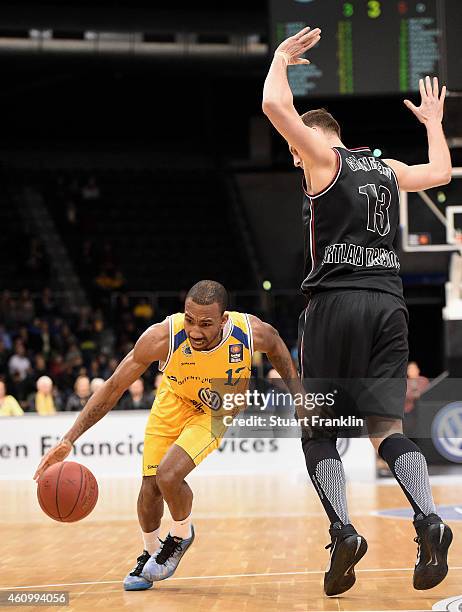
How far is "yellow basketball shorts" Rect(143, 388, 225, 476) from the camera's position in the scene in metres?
5.87

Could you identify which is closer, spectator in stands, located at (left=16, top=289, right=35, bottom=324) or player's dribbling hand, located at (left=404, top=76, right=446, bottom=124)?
player's dribbling hand, located at (left=404, top=76, right=446, bottom=124)

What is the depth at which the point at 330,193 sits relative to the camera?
4.57 meters

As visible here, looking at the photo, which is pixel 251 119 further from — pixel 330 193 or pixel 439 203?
pixel 330 193

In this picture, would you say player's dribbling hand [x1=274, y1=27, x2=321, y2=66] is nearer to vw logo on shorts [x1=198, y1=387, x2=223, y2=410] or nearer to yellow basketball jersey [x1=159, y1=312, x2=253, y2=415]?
yellow basketball jersey [x1=159, y1=312, x2=253, y2=415]

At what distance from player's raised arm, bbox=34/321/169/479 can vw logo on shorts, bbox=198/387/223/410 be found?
36 cm

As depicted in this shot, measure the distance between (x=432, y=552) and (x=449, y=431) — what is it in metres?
10.0

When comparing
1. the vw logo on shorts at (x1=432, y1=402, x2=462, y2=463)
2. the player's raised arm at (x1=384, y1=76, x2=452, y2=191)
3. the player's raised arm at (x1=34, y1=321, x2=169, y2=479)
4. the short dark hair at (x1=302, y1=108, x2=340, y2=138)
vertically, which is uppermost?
the short dark hair at (x1=302, y1=108, x2=340, y2=138)

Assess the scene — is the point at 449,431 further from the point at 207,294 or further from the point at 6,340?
the point at 207,294

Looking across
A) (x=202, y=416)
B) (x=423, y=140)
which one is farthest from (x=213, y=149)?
(x=202, y=416)

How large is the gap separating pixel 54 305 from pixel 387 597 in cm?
1601

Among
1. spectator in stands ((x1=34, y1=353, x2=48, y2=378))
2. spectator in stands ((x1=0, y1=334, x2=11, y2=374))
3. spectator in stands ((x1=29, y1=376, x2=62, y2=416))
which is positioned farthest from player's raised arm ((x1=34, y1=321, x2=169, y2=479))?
spectator in stands ((x1=0, y1=334, x2=11, y2=374))

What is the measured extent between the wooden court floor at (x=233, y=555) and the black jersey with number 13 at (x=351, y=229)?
152 cm

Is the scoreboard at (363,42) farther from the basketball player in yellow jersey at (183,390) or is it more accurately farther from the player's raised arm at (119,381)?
the player's raised arm at (119,381)

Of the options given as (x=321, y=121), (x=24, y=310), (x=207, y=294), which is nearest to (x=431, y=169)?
(x=321, y=121)
